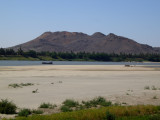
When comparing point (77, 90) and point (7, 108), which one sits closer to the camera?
point (7, 108)

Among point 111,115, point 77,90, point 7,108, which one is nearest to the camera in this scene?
point 111,115

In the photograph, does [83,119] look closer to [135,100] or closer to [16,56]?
[135,100]

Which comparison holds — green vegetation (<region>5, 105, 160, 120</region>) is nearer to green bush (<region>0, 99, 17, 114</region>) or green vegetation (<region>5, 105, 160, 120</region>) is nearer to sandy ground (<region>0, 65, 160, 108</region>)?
green bush (<region>0, 99, 17, 114</region>)

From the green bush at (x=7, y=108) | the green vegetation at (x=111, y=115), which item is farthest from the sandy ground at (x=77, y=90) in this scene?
the green vegetation at (x=111, y=115)

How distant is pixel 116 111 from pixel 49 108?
5.43 meters

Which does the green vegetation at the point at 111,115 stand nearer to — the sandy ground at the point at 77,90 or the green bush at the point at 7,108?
the green bush at the point at 7,108

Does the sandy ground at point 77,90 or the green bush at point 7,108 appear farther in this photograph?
the sandy ground at point 77,90

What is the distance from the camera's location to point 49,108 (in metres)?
18.9

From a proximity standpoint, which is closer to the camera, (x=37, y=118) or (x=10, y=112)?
(x=37, y=118)

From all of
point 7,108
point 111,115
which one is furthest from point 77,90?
point 111,115

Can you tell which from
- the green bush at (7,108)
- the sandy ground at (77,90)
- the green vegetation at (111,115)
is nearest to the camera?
the green vegetation at (111,115)

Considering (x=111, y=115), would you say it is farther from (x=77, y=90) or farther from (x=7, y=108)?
(x=77, y=90)

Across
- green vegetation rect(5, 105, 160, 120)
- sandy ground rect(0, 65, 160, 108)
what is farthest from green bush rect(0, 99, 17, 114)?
green vegetation rect(5, 105, 160, 120)

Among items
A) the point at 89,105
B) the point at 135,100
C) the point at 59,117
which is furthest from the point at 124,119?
the point at 135,100
